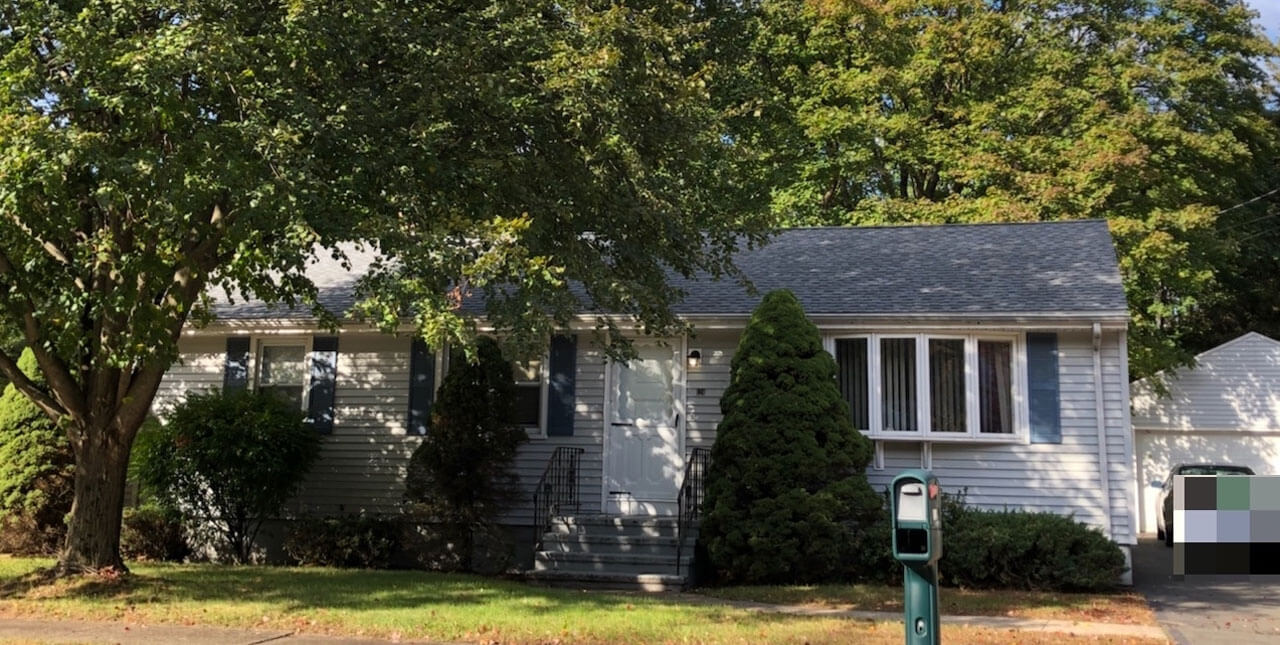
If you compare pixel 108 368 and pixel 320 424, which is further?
pixel 320 424

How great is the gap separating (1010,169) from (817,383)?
1261 cm

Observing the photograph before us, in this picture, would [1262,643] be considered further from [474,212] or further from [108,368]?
[108,368]

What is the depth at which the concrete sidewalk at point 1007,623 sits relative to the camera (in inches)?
351

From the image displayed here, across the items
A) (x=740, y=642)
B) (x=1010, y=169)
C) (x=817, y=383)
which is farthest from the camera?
(x=1010, y=169)

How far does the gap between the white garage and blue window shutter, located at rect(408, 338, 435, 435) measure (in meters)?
15.8

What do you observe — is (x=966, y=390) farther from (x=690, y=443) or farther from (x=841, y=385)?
(x=690, y=443)

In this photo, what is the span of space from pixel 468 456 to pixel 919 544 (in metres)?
8.39

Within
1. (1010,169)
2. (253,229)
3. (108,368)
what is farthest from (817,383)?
(1010,169)

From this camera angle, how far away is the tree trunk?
34.9ft

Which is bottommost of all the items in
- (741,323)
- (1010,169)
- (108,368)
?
(108,368)

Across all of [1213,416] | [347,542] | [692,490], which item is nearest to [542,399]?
[692,490]

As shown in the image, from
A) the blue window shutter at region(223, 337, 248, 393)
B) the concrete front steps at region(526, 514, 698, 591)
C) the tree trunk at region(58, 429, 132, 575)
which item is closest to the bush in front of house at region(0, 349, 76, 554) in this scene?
the blue window shutter at region(223, 337, 248, 393)

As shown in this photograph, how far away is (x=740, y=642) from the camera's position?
8.08 metres

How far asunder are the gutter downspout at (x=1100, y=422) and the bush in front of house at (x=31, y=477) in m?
13.2
